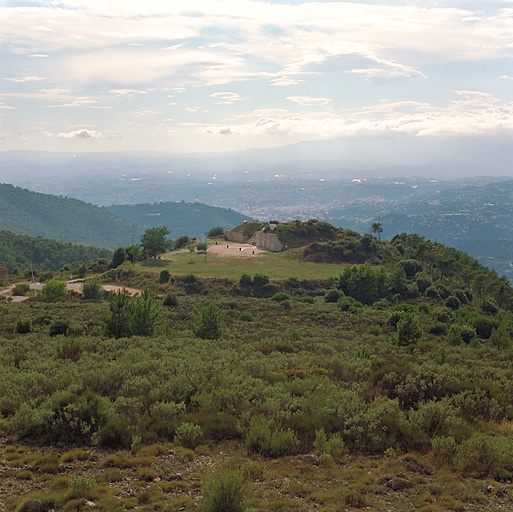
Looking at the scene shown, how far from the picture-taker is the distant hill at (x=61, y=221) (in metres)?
158

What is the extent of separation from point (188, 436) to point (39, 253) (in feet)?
317

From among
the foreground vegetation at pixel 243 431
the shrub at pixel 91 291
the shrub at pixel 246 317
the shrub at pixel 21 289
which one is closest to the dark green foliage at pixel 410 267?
the shrub at pixel 246 317

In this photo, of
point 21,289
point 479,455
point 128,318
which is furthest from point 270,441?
point 21,289

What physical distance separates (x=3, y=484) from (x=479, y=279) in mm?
54960

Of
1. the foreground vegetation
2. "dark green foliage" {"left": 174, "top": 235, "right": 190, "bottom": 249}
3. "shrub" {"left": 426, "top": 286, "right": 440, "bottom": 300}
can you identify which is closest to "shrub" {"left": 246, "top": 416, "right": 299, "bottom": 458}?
the foreground vegetation

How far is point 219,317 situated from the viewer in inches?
1008

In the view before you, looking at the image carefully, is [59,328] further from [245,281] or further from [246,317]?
[245,281]

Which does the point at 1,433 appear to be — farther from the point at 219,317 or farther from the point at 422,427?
the point at 219,317

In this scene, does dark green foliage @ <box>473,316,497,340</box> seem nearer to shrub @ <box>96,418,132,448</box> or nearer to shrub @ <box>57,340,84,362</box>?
shrub @ <box>57,340,84,362</box>

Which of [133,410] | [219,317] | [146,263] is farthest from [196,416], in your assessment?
[146,263]

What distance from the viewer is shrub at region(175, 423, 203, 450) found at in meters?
9.05

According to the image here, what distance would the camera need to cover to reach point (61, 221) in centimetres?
16900

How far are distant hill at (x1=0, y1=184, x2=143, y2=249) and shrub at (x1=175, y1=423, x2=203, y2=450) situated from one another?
15353cm

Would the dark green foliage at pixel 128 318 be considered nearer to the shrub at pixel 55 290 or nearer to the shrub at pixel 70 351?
the shrub at pixel 70 351
